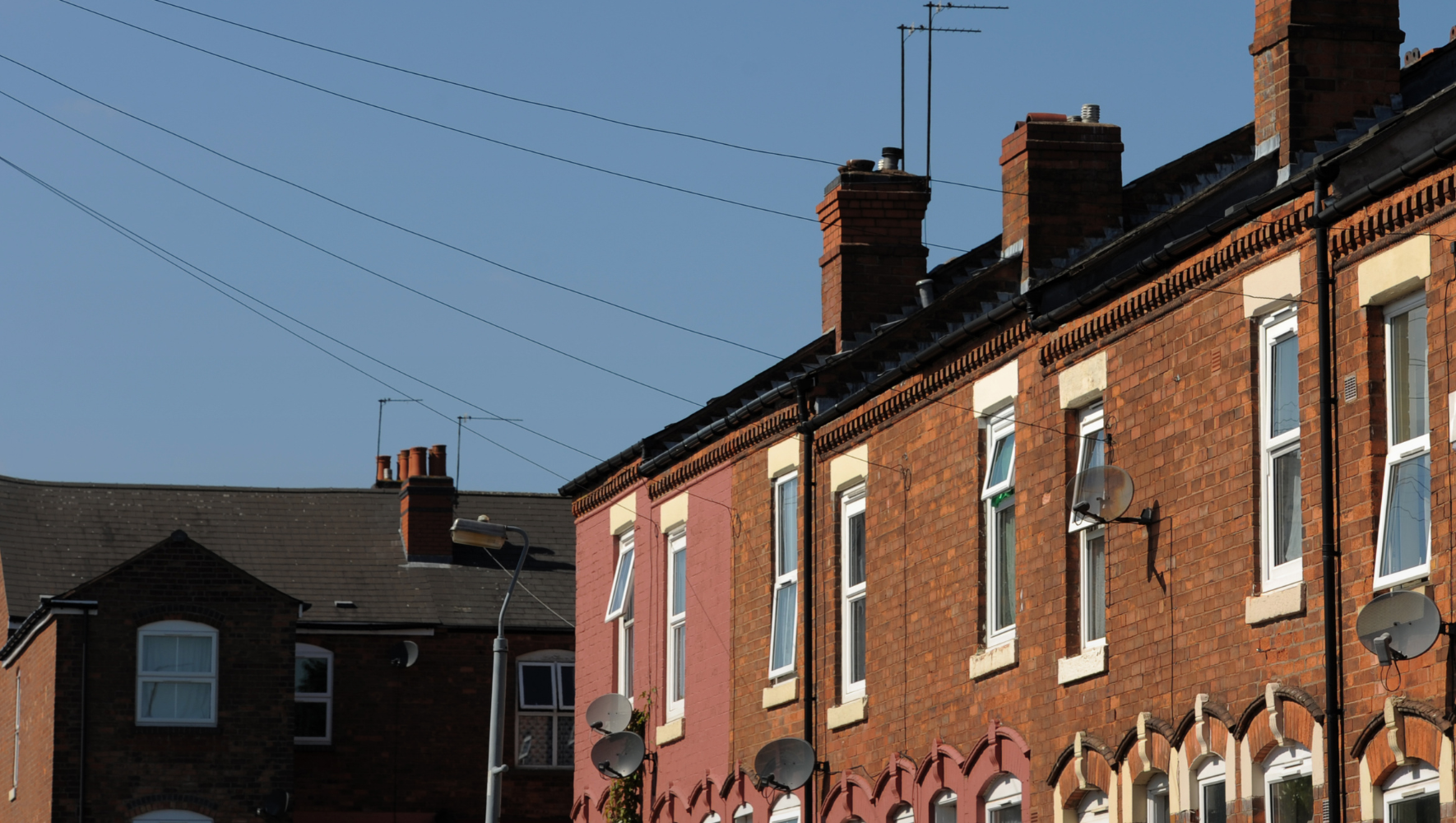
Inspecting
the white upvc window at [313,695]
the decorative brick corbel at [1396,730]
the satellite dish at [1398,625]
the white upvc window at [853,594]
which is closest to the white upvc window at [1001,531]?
the white upvc window at [853,594]

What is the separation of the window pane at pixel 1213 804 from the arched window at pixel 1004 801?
270cm

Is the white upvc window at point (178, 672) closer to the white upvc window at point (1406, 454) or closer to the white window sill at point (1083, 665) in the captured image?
the white window sill at point (1083, 665)

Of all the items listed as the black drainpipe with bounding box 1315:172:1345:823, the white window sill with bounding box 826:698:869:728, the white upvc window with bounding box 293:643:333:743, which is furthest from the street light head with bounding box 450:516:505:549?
the black drainpipe with bounding box 1315:172:1345:823

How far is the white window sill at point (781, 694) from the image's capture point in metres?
21.3

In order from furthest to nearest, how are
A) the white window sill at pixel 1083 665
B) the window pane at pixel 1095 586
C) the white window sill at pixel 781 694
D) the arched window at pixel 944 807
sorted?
the white window sill at pixel 781 694 → the arched window at pixel 944 807 → the window pane at pixel 1095 586 → the white window sill at pixel 1083 665

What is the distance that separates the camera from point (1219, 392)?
47.5ft

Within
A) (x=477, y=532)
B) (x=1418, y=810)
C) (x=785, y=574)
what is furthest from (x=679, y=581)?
(x=1418, y=810)

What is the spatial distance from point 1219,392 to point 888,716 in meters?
5.93

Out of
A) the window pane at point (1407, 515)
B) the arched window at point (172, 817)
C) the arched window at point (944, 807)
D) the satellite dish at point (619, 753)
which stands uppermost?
the window pane at point (1407, 515)

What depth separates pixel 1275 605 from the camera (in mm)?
13539

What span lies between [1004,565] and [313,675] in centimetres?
2319

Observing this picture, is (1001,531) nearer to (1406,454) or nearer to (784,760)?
(784,760)

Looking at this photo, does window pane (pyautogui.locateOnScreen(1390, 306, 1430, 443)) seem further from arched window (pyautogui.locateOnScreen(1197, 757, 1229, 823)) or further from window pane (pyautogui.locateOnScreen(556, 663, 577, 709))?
window pane (pyautogui.locateOnScreen(556, 663, 577, 709))

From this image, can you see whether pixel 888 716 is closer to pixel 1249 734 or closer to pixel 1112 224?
pixel 1112 224
